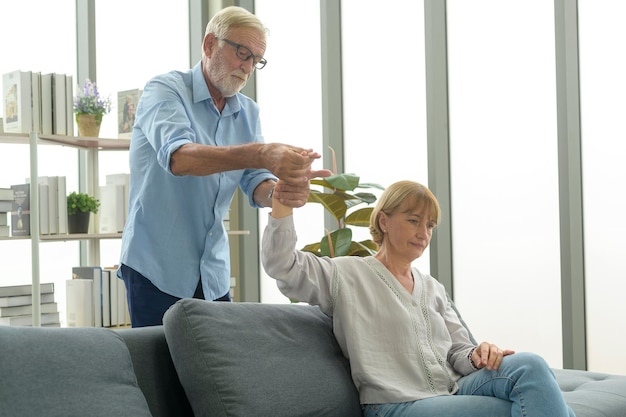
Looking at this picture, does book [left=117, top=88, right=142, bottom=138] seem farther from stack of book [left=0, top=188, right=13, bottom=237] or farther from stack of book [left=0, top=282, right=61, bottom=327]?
stack of book [left=0, top=282, right=61, bottom=327]

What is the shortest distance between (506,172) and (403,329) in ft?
6.96

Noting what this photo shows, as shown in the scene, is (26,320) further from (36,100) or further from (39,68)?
(39,68)

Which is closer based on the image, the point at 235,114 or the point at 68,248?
the point at 235,114

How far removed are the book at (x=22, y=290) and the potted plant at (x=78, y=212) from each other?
0.29 meters

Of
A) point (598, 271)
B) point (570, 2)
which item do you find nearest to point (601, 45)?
point (570, 2)

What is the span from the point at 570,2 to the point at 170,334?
2819 millimetres

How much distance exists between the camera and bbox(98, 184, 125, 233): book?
4102 mm

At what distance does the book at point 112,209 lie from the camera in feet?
13.5

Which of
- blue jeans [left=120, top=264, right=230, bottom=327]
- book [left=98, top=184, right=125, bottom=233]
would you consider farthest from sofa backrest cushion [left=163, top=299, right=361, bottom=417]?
book [left=98, top=184, right=125, bottom=233]

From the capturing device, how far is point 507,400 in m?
2.10

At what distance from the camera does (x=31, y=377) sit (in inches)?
63.2

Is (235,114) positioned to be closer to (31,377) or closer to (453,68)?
(31,377)

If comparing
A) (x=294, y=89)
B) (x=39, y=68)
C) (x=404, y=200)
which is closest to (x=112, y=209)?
(x=39, y=68)

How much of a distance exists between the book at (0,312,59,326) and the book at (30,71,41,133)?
2.79ft
